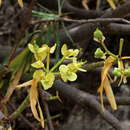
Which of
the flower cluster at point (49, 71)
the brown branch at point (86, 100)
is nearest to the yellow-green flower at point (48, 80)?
the flower cluster at point (49, 71)

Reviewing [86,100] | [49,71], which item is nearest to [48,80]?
[49,71]

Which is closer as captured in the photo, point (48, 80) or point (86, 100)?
point (48, 80)

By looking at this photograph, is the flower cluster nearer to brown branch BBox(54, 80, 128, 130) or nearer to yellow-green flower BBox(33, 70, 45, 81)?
yellow-green flower BBox(33, 70, 45, 81)

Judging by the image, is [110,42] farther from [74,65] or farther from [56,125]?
[56,125]

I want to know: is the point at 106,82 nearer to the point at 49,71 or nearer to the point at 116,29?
the point at 49,71

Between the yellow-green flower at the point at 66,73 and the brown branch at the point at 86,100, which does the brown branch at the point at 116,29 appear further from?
the yellow-green flower at the point at 66,73

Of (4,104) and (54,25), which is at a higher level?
(54,25)

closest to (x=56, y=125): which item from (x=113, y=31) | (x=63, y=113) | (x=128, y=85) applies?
(x=63, y=113)

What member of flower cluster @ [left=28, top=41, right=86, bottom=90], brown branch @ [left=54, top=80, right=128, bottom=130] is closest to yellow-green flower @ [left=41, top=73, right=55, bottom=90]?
flower cluster @ [left=28, top=41, right=86, bottom=90]
